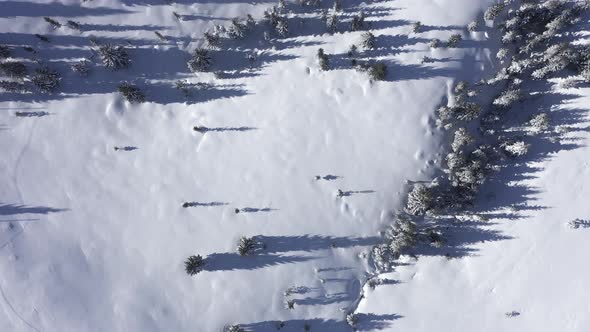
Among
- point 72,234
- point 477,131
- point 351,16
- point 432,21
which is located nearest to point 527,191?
point 477,131

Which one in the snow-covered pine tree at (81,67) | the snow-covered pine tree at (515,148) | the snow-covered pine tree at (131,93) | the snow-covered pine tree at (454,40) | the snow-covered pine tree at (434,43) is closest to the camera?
the snow-covered pine tree at (515,148)

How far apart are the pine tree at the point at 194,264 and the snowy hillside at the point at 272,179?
0.86 m

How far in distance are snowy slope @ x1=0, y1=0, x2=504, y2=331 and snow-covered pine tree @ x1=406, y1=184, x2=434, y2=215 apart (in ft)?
4.47

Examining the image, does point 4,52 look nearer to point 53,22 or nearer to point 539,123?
point 53,22

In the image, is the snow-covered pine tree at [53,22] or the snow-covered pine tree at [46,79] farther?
the snow-covered pine tree at [53,22]

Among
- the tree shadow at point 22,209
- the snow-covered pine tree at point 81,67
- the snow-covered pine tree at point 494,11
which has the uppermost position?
the snow-covered pine tree at point 494,11

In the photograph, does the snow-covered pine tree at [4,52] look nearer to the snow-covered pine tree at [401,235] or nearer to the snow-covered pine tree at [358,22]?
the snow-covered pine tree at [358,22]

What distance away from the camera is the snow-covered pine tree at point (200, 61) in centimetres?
3353

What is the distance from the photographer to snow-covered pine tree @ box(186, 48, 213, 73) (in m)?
33.5

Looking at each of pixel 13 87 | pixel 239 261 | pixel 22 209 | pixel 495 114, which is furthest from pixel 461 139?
pixel 13 87

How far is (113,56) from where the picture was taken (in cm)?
3338

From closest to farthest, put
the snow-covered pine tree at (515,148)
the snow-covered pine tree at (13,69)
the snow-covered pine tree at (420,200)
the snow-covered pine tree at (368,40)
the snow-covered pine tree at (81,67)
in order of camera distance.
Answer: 1. the snow-covered pine tree at (420,200)
2. the snow-covered pine tree at (515,148)
3. the snow-covered pine tree at (13,69)
4. the snow-covered pine tree at (368,40)
5. the snow-covered pine tree at (81,67)

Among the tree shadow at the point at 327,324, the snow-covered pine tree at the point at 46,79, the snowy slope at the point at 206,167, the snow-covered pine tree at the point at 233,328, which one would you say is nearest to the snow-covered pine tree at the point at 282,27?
the snowy slope at the point at 206,167

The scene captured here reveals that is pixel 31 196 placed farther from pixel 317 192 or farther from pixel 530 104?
pixel 530 104
